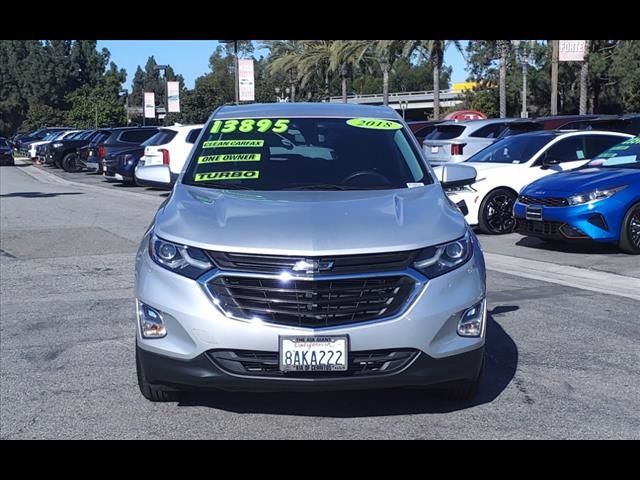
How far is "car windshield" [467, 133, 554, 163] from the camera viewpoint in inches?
552

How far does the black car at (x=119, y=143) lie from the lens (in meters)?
27.5

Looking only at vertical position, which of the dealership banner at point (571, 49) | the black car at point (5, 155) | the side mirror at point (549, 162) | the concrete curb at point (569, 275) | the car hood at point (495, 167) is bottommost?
the black car at point (5, 155)

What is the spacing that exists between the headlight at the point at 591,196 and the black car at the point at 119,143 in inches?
736

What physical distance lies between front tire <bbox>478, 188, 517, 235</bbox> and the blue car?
1783 mm

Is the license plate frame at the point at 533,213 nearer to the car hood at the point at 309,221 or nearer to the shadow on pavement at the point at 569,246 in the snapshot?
the shadow on pavement at the point at 569,246

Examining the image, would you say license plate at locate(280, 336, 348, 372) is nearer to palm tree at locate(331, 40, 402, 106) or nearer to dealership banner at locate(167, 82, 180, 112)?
dealership banner at locate(167, 82, 180, 112)

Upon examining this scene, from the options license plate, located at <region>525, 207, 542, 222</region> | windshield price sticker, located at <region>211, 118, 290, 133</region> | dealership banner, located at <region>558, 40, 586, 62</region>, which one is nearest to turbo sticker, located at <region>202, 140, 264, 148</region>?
windshield price sticker, located at <region>211, 118, 290, 133</region>

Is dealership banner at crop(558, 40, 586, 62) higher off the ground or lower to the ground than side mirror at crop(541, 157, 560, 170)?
higher

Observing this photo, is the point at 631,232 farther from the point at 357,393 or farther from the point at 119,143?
the point at 119,143

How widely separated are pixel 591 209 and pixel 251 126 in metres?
6.16

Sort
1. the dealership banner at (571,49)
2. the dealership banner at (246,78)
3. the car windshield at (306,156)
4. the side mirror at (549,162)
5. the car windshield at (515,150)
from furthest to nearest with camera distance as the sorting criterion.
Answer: the dealership banner at (246,78) < the dealership banner at (571,49) < the car windshield at (515,150) < the side mirror at (549,162) < the car windshield at (306,156)

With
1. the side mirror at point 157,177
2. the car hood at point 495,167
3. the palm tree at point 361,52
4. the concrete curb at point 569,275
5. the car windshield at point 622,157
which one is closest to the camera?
the side mirror at point 157,177

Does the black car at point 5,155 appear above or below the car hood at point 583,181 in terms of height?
below

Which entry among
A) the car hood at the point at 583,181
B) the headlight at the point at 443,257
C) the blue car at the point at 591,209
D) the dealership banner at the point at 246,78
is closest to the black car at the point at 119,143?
the dealership banner at the point at 246,78
